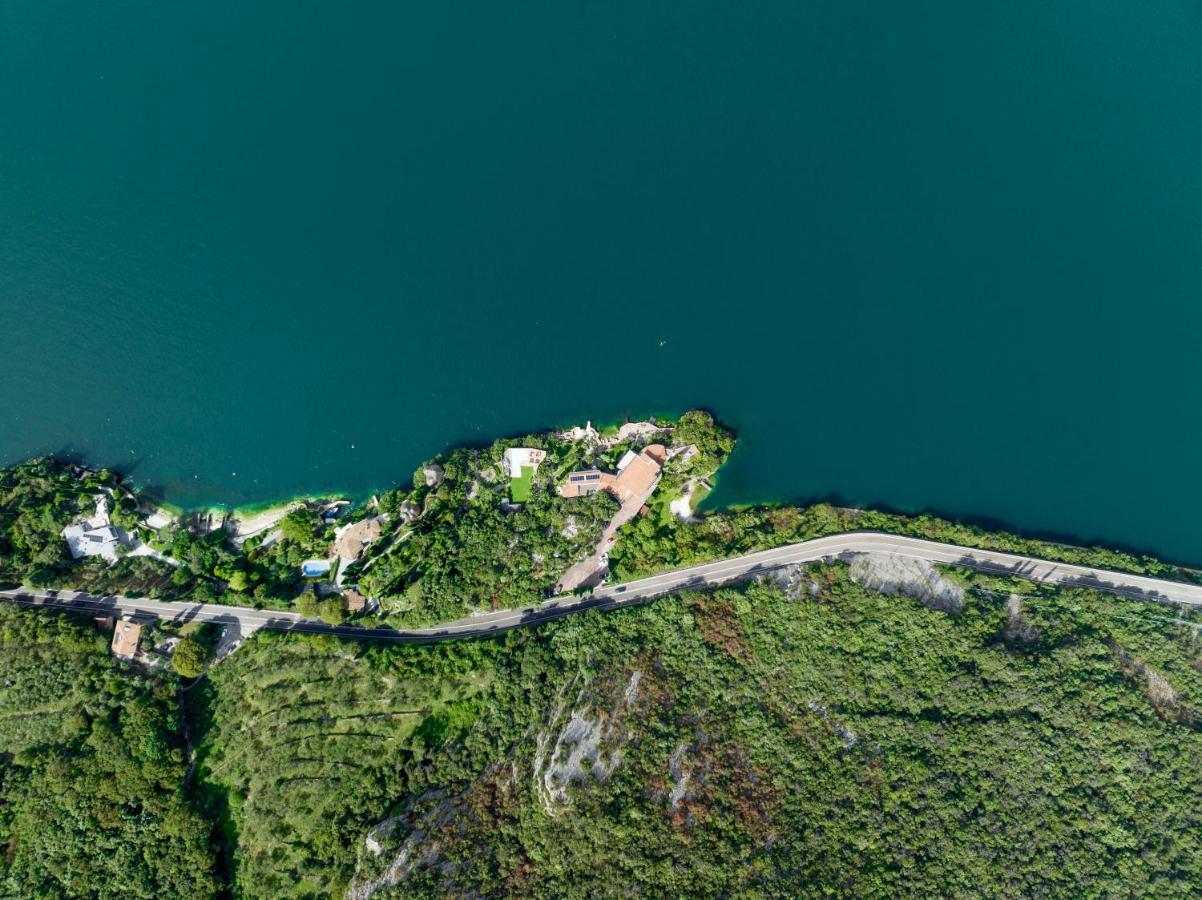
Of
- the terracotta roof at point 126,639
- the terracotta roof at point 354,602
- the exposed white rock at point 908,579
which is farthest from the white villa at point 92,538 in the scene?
the exposed white rock at point 908,579

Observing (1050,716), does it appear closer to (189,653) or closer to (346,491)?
(346,491)

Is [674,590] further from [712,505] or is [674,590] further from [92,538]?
[92,538]

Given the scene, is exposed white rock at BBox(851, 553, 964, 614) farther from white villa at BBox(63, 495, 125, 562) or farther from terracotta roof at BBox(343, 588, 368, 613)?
white villa at BBox(63, 495, 125, 562)

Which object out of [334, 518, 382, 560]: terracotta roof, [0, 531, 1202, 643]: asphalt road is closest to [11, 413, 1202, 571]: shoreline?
[334, 518, 382, 560]: terracotta roof

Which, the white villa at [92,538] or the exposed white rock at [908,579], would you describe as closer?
the exposed white rock at [908,579]

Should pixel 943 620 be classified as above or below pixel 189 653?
above

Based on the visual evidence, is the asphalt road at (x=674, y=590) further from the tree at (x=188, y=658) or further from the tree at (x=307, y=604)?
the tree at (x=188, y=658)

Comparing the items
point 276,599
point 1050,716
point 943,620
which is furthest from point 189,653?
point 1050,716
